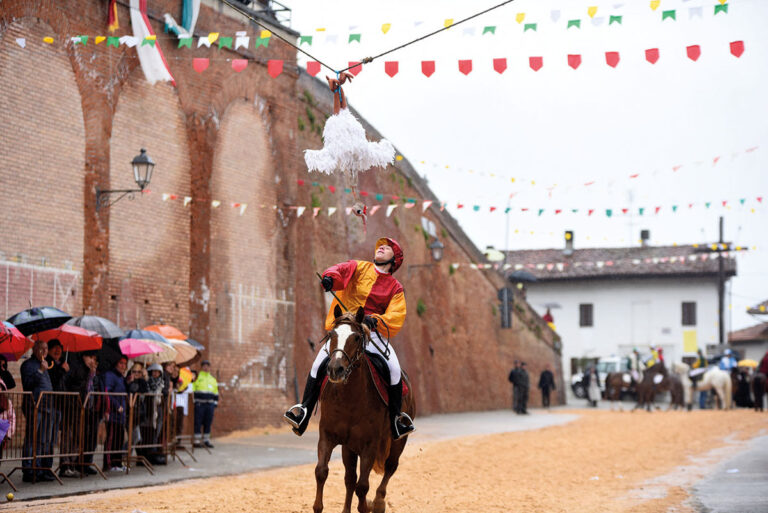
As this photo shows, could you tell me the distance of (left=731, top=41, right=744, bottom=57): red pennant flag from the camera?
13227 millimetres

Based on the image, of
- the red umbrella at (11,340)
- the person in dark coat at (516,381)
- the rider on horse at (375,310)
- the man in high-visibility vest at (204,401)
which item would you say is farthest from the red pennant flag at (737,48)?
the person in dark coat at (516,381)

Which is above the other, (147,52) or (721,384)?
(147,52)

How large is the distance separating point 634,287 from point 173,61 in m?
47.6

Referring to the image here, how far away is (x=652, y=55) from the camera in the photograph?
540 inches

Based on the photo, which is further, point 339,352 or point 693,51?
point 693,51

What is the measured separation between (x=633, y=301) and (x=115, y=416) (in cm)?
5305

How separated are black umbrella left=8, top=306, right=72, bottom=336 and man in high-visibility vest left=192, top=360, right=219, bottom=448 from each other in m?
5.14

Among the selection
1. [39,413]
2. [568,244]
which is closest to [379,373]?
[39,413]

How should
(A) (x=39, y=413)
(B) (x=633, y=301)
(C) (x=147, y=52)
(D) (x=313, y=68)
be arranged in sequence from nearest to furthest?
1. (A) (x=39, y=413)
2. (D) (x=313, y=68)
3. (C) (x=147, y=52)
4. (B) (x=633, y=301)

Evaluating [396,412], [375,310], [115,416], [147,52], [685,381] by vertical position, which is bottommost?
[685,381]

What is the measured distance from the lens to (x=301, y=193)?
26641mm

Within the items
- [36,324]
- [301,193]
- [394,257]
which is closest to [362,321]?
[394,257]

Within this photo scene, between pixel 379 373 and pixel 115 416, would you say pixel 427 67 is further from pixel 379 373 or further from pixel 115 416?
pixel 115 416

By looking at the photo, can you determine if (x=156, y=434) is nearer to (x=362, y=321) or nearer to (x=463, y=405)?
(x=362, y=321)
